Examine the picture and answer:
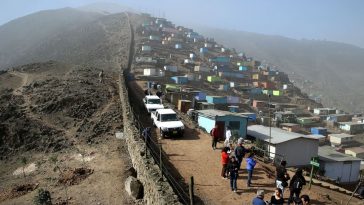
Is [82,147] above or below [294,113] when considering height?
above

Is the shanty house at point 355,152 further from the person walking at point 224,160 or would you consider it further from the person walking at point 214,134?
the person walking at point 224,160

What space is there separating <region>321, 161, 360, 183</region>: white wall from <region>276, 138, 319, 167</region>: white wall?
10.1 ft

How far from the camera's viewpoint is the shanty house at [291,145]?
2931 cm

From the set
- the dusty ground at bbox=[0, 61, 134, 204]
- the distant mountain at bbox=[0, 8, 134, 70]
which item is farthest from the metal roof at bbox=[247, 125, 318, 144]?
the distant mountain at bbox=[0, 8, 134, 70]

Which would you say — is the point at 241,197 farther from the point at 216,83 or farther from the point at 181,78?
the point at 216,83

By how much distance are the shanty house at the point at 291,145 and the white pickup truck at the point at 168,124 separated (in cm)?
937

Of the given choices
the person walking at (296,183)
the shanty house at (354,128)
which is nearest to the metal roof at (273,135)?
the person walking at (296,183)

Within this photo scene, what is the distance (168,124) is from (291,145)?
12855 mm

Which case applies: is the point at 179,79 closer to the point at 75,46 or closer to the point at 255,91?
the point at 255,91

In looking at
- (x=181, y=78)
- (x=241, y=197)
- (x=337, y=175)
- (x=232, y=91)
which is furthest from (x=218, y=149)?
(x=232, y=91)

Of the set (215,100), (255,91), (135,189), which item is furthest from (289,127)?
(135,189)

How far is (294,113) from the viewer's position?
3029 inches

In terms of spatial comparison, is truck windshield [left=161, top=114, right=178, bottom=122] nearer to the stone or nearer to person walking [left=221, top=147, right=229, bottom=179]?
the stone

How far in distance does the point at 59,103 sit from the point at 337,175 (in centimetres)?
2971
